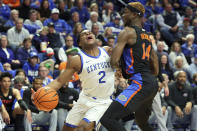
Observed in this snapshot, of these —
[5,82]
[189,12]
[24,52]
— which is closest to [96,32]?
[24,52]

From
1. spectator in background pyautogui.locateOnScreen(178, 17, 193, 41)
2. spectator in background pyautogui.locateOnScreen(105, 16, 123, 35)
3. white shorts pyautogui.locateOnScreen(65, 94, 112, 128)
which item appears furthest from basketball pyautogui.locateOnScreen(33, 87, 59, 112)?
spectator in background pyautogui.locateOnScreen(178, 17, 193, 41)

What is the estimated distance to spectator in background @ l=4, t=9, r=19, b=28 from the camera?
12516 mm

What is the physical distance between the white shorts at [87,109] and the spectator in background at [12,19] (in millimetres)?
6931

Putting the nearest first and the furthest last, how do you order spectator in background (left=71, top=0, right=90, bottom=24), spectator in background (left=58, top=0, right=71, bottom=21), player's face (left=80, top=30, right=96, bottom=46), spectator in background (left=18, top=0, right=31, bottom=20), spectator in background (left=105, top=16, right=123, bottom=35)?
1. player's face (left=80, top=30, right=96, bottom=46)
2. spectator in background (left=18, top=0, right=31, bottom=20)
3. spectator in background (left=105, top=16, right=123, bottom=35)
4. spectator in background (left=58, top=0, right=71, bottom=21)
5. spectator in background (left=71, top=0, right=90, bottom=24)

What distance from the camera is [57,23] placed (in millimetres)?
13516

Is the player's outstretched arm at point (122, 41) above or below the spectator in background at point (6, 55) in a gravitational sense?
above

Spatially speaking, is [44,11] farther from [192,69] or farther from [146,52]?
[146,52]

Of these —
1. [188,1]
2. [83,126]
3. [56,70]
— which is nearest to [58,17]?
[56,70]

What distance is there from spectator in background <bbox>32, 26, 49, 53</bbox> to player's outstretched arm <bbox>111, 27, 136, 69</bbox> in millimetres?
6556

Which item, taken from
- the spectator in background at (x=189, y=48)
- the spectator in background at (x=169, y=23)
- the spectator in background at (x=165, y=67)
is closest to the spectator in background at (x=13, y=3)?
the spectator in background at (x=165, y=67)

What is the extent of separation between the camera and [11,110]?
889cm

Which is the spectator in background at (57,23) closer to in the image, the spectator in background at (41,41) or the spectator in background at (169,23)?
the spectator in background at (41,41)

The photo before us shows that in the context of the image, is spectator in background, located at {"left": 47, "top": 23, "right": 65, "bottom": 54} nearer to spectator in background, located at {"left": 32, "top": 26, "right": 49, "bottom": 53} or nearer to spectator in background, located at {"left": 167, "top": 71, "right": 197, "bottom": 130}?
spectator in background, located at {"left": 32, "top": 26, "right": 49, "bottom": 53}

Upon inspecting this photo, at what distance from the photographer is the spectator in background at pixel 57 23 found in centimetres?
1332
